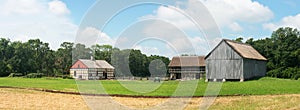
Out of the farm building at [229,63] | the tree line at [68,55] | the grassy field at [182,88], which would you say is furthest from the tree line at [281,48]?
the grassy field at [182,88]

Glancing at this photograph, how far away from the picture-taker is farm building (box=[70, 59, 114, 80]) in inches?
3413

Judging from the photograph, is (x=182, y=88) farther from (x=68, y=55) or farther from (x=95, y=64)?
(x=68, y=55)

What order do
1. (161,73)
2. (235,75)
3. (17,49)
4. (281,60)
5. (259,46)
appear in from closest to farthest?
(235,75), (161,73), (281,60), (259,46), (17,49)

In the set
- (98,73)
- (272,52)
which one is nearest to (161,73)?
(98,73)

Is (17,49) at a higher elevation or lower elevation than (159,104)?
higher

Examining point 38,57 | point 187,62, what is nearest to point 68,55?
point 38,57

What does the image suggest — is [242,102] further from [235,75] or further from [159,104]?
[235,75]

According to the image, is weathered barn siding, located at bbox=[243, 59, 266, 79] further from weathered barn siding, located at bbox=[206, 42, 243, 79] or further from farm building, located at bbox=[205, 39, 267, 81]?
A: weathered barn siding, located at bbox=[206, 42, 243, 79]

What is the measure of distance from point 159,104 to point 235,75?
30971 millimetres

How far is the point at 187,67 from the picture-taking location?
70.0m

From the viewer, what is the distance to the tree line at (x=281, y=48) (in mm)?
77438

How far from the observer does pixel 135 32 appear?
2086 cm

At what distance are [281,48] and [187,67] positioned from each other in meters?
25.8

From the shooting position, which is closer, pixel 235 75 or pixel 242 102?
pixel 242 102
